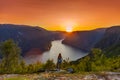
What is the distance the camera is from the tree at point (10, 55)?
521 feet

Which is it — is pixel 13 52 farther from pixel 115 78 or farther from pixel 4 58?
pixel 115 78

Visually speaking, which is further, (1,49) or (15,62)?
(15,62)

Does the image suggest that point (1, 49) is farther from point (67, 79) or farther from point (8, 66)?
point (67, 79)

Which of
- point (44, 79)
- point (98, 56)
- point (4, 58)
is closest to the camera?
point (44, 79)

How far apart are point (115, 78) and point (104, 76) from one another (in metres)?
1.50

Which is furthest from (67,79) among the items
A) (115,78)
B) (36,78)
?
(115,78)

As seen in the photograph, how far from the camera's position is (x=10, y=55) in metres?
168

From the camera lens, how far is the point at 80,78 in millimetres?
33625

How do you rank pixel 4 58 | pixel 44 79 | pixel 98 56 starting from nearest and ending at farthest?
pixel 44 79 < pixel 98 56 < pixel 4 58

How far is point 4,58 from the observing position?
167 meters

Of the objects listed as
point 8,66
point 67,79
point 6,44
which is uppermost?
point 6,44

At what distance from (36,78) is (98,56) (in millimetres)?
121958

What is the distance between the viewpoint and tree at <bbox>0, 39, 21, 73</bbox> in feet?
521

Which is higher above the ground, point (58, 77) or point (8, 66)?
point (8, 66)
